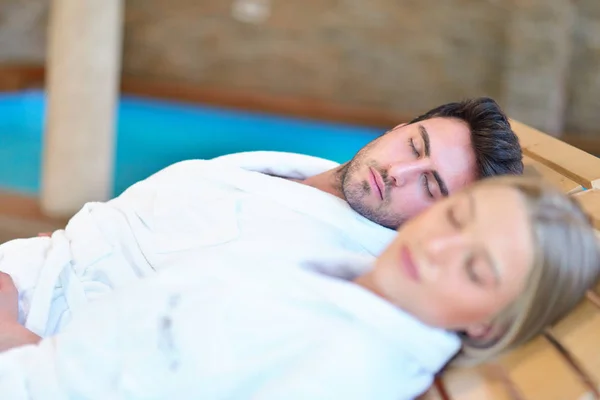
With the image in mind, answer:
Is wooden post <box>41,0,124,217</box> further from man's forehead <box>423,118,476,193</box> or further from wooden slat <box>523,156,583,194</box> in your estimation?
wooden slat <box>523,156,583,194</box>

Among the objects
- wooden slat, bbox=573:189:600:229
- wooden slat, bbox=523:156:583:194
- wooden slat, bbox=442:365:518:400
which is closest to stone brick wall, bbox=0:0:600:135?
wooden slat, bbox=523:156:583:194

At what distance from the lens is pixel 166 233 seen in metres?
1.43

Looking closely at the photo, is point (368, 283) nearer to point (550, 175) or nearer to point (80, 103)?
point (550, 175)

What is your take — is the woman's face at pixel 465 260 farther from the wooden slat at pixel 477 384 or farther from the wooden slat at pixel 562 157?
the wooden slat at pixel 562 157

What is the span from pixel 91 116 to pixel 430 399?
2327mm

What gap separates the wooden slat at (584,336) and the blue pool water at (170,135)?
136 inches

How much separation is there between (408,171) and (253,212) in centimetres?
38

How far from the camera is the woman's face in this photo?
35.3 inches

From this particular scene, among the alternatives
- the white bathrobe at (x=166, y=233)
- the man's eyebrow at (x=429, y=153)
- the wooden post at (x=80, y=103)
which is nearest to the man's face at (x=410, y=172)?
the man's eyebrow at (x=429, y=153)

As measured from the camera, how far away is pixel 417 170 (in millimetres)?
1526

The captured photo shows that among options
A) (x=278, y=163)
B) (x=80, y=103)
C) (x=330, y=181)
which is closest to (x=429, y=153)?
(x=330, y=181)

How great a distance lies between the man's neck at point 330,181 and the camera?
1.69 meters

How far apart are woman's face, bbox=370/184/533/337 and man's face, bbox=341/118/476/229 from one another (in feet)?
1.73

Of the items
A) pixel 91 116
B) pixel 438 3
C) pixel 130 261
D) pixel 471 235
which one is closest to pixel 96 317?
pixel 130 261
